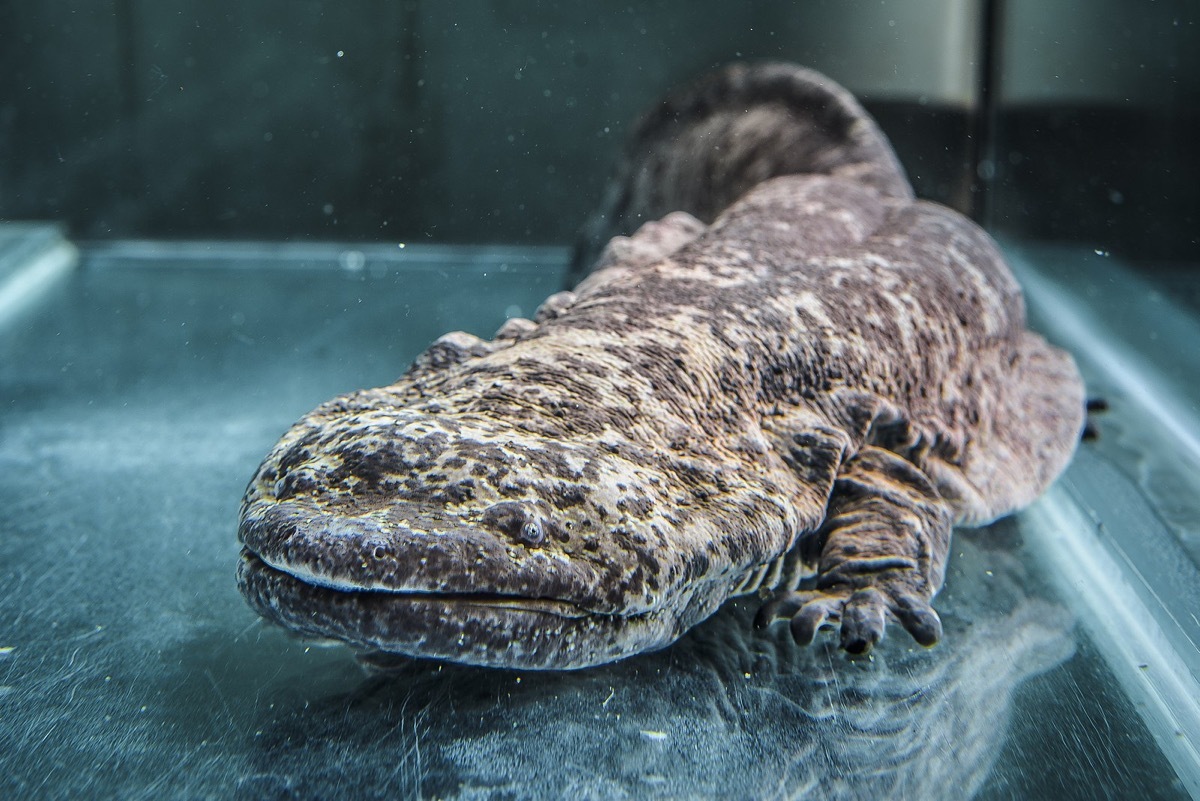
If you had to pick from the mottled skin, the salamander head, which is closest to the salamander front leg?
the mottled skin

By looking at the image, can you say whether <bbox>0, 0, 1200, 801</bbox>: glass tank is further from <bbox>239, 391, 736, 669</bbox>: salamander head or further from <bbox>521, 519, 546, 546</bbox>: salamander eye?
<bbox>521, 519, 546, 546</bbox>: salamander eye

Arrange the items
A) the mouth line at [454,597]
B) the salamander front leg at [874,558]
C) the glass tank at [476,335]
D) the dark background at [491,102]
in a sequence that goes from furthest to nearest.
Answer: the dark background at [491,102] < the salamander front leg at [874,558] < the glass tank at [476,335] < the mouth line at [454,597]

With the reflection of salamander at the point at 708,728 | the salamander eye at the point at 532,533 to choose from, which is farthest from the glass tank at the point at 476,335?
the salamander eye at the point at 532,533

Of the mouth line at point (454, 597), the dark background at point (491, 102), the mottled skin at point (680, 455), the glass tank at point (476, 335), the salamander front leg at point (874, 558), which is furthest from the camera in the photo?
the dark background at point (491, 102)

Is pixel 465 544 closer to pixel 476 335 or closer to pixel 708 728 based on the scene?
pixel 708 728

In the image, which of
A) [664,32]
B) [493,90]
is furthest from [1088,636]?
[664,32]

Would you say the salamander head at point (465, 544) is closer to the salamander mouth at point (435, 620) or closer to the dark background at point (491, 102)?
the salamander mouth at point (435, 620)

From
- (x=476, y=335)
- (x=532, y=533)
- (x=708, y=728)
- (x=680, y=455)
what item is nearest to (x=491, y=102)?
(x=476, y=335)
